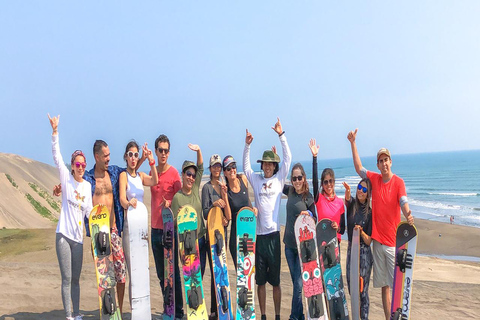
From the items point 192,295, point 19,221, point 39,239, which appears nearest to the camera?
point 192,295

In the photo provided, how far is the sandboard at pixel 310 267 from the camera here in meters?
4.77

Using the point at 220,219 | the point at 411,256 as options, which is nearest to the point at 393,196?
the point at 411,256

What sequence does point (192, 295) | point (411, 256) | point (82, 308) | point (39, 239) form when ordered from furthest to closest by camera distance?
1. point (39, 239)
2. point (82, 308)
3. point (192, 295)
4. point (411, 256)

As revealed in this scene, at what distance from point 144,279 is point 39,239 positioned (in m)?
8.68

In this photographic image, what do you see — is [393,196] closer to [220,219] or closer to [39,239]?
[220,219]

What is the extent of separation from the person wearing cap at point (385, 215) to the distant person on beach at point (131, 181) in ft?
8.30

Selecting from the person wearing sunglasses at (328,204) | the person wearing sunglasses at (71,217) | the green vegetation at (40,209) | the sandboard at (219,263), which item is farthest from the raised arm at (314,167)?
the green vegetation at (40,209)

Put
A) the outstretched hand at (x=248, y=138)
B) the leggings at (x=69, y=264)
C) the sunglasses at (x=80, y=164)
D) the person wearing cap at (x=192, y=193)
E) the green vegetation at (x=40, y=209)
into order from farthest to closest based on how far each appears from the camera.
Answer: the green vegetation at (x=40, y=209), the outstretched hand at (x=248, y=138), the person wearing cap at (x=192, y=193), the sunglasses at (x=80, y=164), the leggings at (x=69, y=264)

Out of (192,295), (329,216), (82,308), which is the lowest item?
(82,308)

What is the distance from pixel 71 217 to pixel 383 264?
11.4ft

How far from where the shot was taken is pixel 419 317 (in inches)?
245

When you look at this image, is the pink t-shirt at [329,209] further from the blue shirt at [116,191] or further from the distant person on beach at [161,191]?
the blue shirt at [116,191]

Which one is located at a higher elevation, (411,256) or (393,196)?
(393,196)

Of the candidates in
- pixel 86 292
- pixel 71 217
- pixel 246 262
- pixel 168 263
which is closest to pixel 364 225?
pixel 246 262
